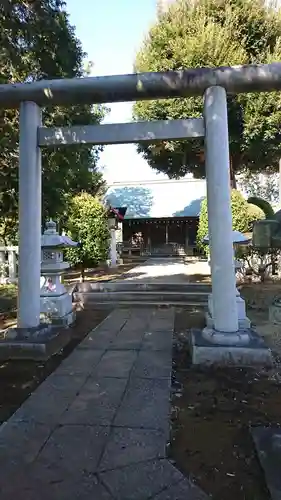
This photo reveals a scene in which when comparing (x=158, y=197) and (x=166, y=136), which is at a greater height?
(x=158, y=197)

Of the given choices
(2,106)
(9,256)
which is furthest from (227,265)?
(9,256)

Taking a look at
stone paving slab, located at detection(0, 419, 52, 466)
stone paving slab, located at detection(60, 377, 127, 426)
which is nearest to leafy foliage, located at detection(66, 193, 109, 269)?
stone paving slab, located at detection(60, 377, 127, 426)

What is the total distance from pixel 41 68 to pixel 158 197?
60.5 ft

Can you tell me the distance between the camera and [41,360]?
4305 mm

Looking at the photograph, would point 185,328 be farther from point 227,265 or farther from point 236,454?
point 236,454

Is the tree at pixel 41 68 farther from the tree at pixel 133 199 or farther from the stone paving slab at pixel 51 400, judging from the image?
the tree at pixel 133 199

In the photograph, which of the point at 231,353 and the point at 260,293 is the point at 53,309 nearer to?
the point at 231,353

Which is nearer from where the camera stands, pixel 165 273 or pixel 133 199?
pixel 165 273

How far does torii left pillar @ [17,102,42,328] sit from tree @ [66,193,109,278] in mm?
6420

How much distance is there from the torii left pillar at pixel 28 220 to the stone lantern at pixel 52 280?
1.03 metres

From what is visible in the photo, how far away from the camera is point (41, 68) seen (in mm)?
8172

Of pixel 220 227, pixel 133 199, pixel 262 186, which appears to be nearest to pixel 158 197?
pixel 133 199

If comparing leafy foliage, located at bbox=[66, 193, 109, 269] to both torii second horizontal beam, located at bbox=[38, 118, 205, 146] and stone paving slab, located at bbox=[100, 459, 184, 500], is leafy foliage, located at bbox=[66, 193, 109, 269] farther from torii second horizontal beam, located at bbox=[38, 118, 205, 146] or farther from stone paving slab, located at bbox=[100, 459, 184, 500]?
stone paving slab, located at bbox=[100, 459, 184, 500]

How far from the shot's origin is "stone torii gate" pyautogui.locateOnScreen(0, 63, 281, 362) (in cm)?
423
